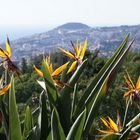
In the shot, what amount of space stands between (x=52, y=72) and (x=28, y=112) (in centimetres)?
16

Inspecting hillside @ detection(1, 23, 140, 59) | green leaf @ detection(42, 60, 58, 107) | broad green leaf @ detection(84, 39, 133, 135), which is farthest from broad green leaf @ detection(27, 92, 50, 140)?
hillside @ detection(1, 23, 140, 59)

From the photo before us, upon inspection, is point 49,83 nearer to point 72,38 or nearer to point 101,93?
point 101,93

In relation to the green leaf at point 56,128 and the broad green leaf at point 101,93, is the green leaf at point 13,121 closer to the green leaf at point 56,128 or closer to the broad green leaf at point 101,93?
the green leaf at point 56,128

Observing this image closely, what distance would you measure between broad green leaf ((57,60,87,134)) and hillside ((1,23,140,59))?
6778cm

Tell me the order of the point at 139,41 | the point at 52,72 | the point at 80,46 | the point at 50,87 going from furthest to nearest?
the point at 139,41, the point at 80,46, the point at 52,72, the point at 50,87

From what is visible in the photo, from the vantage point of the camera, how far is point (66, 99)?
56.1 inches

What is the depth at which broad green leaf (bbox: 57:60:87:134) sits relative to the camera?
4.61ft

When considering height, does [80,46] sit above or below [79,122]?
above

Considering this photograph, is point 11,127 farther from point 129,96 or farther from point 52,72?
point 129,96

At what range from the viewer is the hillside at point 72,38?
9857cm

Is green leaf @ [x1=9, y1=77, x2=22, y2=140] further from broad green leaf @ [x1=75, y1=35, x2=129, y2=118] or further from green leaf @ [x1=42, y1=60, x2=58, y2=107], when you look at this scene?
broad green leaf @ [x1=75, y1=35, x2=129, y2=118]

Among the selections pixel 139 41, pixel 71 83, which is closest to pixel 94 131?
pixel 71 83

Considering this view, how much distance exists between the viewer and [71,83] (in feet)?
4.61

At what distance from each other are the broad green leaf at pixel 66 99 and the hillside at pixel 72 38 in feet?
222
